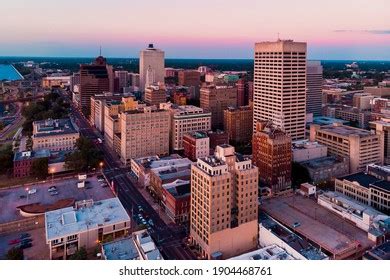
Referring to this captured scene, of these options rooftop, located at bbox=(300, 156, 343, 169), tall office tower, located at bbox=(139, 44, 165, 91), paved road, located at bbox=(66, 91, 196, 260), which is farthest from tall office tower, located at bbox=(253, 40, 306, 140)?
tall office tower, located at bbox=(139, 44, 165, 91)

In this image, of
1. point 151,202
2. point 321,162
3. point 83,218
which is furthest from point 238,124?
point 83,218

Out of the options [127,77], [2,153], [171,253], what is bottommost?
[171,253]

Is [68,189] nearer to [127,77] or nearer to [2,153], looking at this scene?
[2,153]

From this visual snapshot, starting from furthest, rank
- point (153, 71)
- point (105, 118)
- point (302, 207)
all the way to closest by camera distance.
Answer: point (153, 71), point (105, 118), point (302, 207)

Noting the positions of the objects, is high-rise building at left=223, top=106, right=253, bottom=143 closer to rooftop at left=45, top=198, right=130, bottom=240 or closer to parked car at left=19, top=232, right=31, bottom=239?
rooftop at left=45, top=198, right=130, bottom=240

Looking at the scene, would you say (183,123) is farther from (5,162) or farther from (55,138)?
(5,162)

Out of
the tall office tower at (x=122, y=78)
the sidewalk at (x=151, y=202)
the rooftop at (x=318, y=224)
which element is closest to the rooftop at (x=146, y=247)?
the sidewalk at (x=151, y=202)

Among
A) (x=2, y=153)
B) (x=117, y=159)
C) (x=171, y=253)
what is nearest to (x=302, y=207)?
(x=171, y=253)
